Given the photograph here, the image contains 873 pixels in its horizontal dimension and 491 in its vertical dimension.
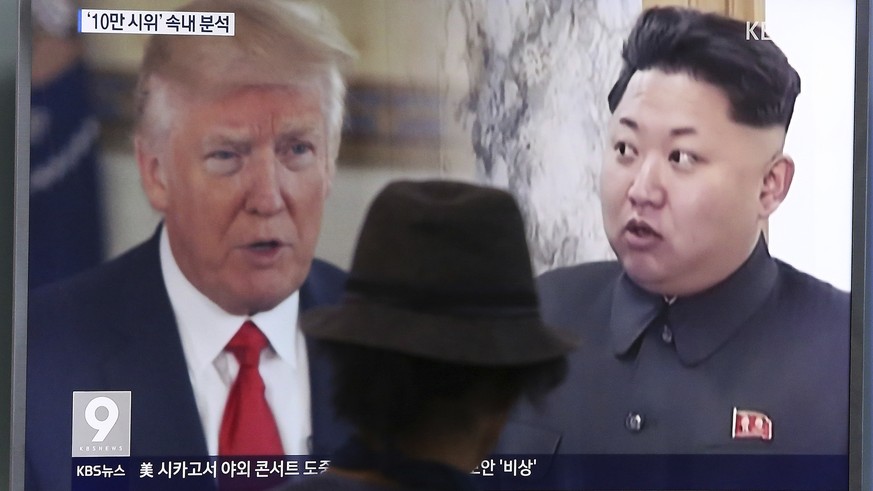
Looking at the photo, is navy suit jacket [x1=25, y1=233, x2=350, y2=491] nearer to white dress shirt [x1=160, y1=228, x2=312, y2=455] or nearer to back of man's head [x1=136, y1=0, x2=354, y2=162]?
white dress shirt [x1=160, y1=228, x2=312, y2=455]

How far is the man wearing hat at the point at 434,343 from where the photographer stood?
3.62 feet

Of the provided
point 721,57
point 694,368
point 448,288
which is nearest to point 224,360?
point 448,288

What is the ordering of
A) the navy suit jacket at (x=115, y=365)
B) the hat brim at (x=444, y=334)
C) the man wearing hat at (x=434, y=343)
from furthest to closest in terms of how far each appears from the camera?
1. the navy suit jacket at (x=115, y=365)
2. the hat brim at (x=444, y=334)
3. the man wearing hat at (x=434, y=343)

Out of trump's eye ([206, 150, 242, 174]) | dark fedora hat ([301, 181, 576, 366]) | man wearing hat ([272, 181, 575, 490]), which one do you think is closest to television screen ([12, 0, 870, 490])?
trump's eye ([206, 150, 242, 174])

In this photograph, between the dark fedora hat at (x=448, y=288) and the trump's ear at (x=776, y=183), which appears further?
the trump's ear at (x=776, y=183)

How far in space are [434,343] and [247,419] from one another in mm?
612

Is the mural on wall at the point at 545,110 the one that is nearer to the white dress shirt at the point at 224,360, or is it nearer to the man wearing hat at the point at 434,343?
the man wearing hat at the point at 434,343

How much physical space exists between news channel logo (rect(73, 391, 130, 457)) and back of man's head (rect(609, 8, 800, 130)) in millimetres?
1065

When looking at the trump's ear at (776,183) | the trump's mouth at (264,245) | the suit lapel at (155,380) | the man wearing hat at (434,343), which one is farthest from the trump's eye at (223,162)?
the trump's ear at (776,183)

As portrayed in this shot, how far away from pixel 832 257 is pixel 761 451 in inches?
15.0

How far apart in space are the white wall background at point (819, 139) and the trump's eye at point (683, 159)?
0.63 feet

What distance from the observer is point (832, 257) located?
6.49 feet

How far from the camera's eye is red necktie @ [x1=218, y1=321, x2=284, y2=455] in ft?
6.01

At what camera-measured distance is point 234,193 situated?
72.0 inches
